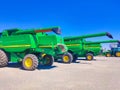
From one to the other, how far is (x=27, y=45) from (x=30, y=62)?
3.89ft

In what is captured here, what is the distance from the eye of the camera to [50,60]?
1633cm

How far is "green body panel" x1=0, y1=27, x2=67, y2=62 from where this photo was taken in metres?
14.3

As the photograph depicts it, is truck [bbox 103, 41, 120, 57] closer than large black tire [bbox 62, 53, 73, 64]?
No

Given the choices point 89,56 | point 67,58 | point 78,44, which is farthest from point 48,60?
point 89,56

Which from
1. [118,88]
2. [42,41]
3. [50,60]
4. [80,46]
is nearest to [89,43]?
[80,46]

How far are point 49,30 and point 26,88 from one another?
654 cm

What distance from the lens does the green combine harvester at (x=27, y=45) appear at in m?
14.2

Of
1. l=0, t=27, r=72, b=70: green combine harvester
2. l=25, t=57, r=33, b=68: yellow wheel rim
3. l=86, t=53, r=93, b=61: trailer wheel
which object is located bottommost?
l=25, t=57, r=33, b=68: yellow wheel rim

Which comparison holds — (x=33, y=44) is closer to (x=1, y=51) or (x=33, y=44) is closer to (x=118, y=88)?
(x=1, y=51)

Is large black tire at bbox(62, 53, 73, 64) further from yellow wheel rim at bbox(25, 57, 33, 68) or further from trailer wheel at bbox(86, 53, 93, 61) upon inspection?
yellow wheel rim at bbox(25, 57, 33, 68)

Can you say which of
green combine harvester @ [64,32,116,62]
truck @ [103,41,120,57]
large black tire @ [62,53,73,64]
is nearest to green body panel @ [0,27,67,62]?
large black tire @ [62,53,73,64]

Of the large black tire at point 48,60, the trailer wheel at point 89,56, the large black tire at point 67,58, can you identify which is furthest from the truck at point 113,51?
the large black tire at point 48,60

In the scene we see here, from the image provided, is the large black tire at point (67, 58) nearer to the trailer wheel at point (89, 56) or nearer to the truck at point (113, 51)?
the trailer wheel at point (89, 56)

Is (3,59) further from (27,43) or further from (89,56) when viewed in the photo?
(89,56)
